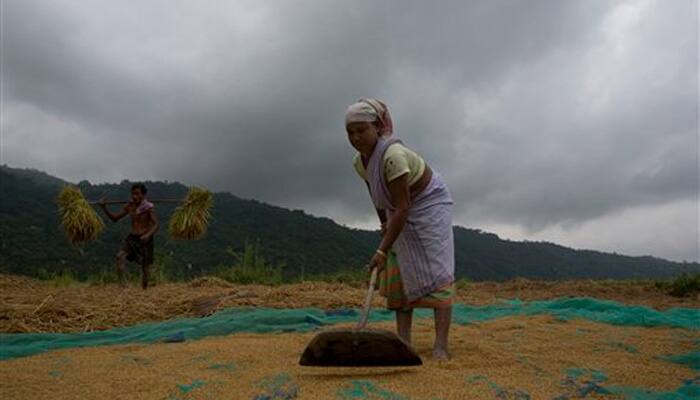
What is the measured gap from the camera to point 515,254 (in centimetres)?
3225

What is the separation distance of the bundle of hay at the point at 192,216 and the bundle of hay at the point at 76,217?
1126 millimetres

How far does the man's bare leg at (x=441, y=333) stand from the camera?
262 cm

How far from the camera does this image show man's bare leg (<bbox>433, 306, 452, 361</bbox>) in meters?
2.62

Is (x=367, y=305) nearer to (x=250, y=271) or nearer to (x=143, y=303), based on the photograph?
(x=143, y=303)

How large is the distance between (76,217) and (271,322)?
542 cm

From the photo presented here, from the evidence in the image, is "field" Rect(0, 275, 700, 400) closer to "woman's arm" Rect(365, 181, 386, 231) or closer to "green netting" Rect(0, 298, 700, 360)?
"green netting" Rect(0, 298, 700, 360)

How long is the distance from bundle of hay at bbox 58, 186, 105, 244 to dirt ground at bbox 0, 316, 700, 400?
18.1 feet

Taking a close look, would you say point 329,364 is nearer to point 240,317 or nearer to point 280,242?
point 240,317

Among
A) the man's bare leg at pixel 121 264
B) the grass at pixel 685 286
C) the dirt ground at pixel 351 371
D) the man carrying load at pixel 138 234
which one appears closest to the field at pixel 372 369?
the dirt ground at pixel 351 371

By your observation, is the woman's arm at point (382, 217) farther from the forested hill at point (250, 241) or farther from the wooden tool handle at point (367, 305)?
the forested hill at point (250, 241)

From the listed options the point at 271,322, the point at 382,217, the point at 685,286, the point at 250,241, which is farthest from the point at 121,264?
the point at 250,241

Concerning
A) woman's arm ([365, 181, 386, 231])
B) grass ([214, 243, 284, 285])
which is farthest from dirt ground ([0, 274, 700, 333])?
woman's arm ([365, 181, 386, 231])

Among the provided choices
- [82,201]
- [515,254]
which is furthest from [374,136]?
[515,254]

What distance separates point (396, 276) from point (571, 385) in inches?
39.3
